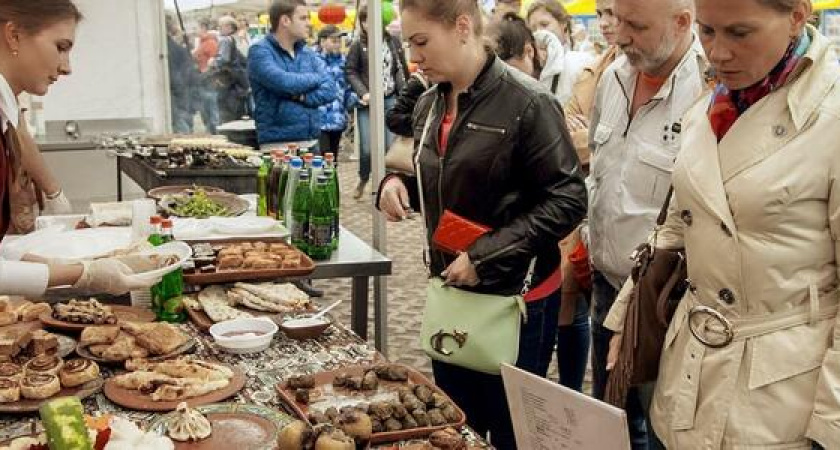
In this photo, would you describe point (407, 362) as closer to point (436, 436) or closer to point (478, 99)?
point (478, 99)

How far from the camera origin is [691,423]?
1857 mm

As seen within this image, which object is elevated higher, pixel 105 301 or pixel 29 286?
pixel 29 286

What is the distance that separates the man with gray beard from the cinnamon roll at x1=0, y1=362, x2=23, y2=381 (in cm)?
151

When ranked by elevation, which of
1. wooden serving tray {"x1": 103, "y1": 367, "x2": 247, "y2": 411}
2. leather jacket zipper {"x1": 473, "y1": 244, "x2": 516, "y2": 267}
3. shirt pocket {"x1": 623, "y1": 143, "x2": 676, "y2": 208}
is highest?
shirt pocket {"x1": 623, "y1": 143, "x2": 676, "y2": 208}

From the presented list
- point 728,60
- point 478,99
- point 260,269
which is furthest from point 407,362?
point 728,60

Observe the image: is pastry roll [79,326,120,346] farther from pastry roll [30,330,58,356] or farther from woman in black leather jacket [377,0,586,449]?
woman in black leather jacket [377,0,586,449]

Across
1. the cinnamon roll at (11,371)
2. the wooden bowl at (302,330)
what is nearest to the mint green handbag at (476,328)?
the wooden bowl at (302,330)

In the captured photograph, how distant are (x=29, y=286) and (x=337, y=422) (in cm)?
91

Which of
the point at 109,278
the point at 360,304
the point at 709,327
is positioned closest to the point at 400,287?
the point at 360,304

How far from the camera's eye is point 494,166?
2.51 metres

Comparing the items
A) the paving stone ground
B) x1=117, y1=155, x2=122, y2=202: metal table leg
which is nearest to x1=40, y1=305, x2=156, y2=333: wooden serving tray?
the paving stone ground

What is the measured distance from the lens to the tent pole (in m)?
3.38

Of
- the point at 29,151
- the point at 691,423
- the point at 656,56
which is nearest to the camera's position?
the point at 691,423

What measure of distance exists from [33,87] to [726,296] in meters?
1.75
